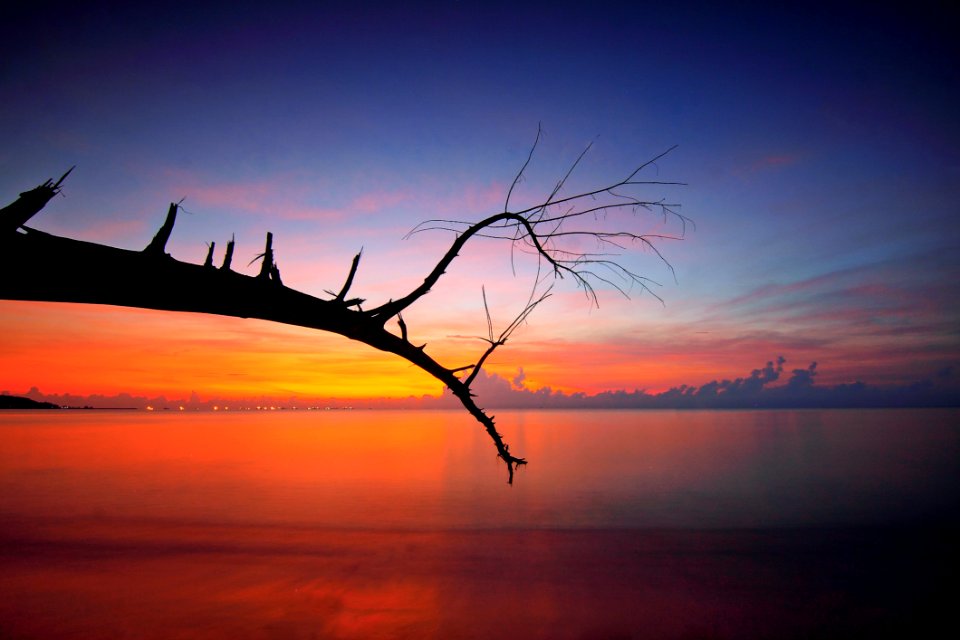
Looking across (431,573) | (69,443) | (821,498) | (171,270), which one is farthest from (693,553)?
(69,443)

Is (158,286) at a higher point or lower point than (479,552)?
higher

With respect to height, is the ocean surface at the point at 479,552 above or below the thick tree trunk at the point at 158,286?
below

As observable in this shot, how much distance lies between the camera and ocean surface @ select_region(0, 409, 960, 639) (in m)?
8.44

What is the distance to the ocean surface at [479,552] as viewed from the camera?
8.44m

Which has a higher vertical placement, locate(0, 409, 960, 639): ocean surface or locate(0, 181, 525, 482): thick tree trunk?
locate(0, 181, 525, 482): thick tree trunk

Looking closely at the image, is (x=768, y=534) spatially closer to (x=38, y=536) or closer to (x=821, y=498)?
(x=821, y=498)

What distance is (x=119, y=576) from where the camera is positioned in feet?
34.1

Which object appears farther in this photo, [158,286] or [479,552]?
[479,552]

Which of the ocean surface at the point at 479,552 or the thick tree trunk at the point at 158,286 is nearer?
the thick tree trunk at the point at 158,286

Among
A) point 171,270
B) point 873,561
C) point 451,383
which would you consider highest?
point 171,270

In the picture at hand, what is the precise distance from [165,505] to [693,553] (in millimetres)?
16764

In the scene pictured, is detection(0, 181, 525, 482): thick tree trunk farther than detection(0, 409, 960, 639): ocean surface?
No

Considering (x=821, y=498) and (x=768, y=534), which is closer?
(x=768, y=534)

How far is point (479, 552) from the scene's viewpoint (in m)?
12.4
